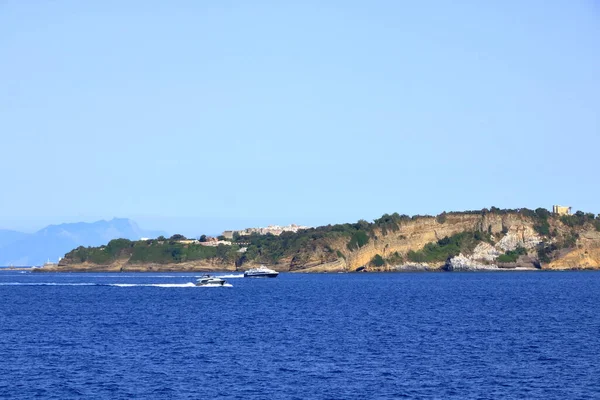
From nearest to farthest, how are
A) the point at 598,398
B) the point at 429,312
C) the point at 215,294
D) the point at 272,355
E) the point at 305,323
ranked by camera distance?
1. the point at 598,398
2. the point at 272,355
3. the point at 305,323
4. the point at 429,312
5. the point at 215,294

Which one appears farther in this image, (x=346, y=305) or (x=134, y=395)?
(x=346, y=305)

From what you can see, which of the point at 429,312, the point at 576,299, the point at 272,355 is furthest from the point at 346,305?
the point at 272,355

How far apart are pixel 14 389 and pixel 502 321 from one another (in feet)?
144

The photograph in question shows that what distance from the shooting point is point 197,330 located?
69.3 meters

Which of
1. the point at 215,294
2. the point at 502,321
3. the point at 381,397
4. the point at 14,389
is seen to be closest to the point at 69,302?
the point at 215,294

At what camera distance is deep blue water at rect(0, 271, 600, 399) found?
44.8m

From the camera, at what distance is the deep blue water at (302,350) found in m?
44.8

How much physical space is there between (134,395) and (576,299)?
72.6 metres

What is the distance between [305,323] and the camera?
247 feet

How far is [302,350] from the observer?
5750 cm

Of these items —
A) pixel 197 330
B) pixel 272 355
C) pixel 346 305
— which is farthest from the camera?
pixel 346 305

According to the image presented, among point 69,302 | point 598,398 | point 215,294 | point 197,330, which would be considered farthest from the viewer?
point 215,294

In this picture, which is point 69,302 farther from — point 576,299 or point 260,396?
point 260,396

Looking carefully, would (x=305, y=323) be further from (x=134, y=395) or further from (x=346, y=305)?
(x=134, y=395)
